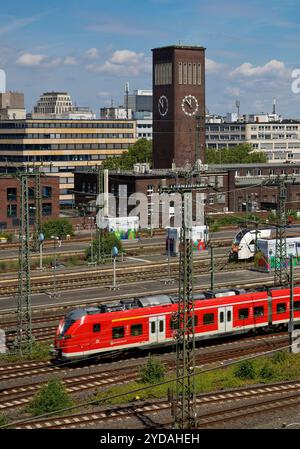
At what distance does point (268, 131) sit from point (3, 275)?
377 ft

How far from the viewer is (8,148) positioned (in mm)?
107688

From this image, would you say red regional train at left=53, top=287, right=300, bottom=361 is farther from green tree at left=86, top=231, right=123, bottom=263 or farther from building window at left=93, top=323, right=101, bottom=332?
green tree at left=86, top=231, right=123, bottom=263

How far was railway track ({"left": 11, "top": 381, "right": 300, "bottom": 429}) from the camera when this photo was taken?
2238 cm

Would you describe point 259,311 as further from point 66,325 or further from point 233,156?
point 233,156

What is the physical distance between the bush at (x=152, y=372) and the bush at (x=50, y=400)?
3.43m

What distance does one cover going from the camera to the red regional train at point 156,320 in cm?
2867

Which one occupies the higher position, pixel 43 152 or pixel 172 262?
pixel 43 152

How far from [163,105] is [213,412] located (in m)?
60.1

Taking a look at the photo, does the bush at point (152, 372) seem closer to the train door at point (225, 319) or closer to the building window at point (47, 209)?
the train door at point (225, 319)

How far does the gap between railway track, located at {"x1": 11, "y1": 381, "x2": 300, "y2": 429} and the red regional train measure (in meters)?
4.03

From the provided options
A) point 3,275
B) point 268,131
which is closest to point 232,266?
point 3,275

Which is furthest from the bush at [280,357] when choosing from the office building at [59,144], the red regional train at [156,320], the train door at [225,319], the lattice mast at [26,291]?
the office building at [59,144]

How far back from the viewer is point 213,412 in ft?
76.8
